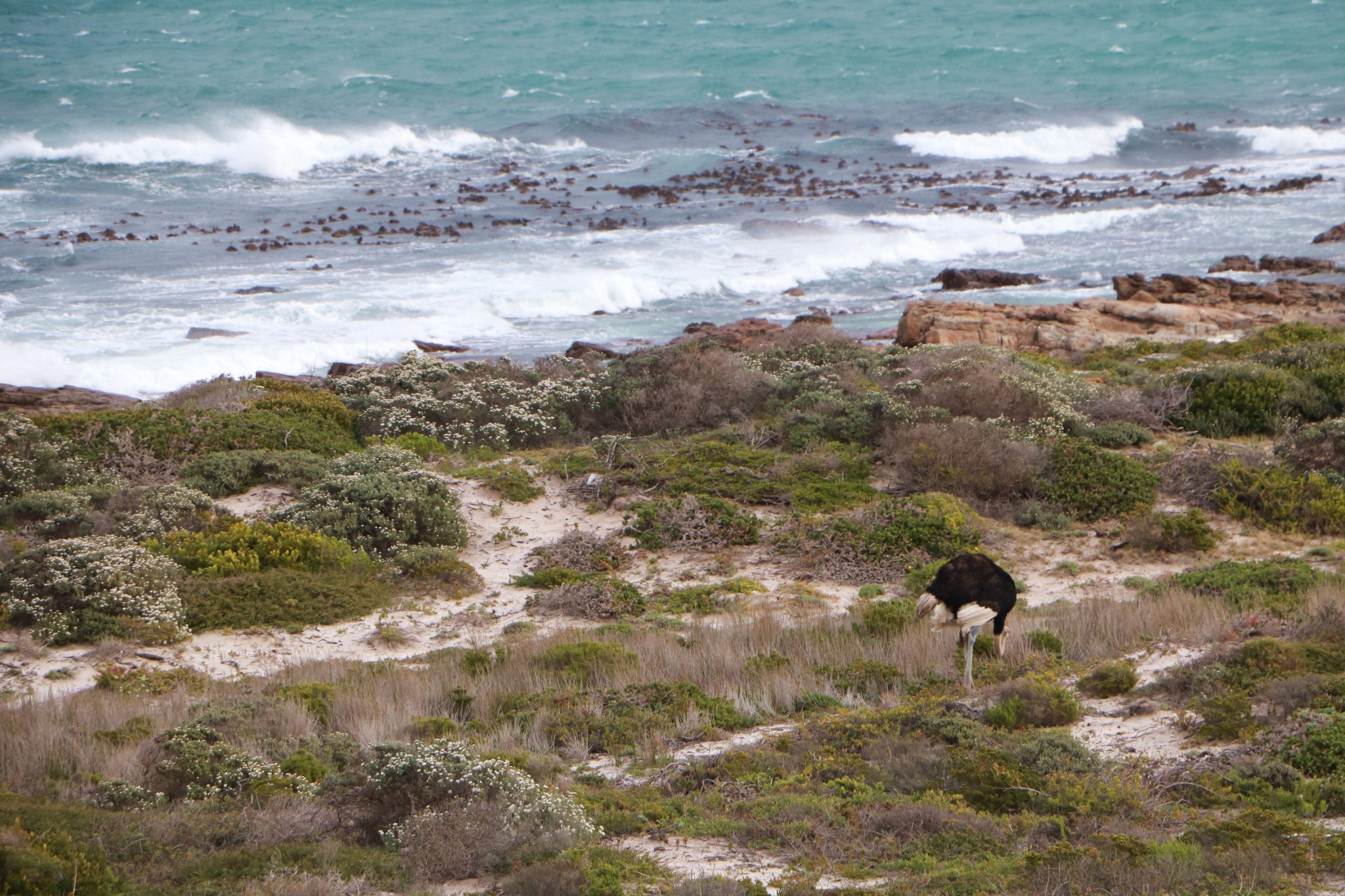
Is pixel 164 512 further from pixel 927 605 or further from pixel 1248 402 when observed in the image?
pixel 1248 402

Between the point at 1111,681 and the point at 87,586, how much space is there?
8007 millimetres

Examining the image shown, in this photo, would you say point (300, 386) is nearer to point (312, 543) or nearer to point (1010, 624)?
point (312, 543)

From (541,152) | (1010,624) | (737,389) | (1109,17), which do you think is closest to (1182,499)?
(1010,624)

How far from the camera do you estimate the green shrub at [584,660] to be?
25.7 feet

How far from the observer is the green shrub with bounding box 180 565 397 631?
9492 mm

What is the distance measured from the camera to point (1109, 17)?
235ft

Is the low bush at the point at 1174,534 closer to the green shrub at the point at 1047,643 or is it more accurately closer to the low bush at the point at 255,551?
the green shrub at the point at 1047,643

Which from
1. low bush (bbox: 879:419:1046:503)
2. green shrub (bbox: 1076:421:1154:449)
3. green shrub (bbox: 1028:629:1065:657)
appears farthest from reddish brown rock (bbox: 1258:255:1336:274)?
green shrub (bbox: 1028:629:1065:657)

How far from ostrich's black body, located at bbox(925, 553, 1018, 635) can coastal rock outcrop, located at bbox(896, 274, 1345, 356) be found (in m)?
12.6

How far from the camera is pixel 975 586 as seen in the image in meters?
7.18

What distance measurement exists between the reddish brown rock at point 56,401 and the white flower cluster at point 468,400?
144 inches

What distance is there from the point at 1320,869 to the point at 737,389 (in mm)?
10942

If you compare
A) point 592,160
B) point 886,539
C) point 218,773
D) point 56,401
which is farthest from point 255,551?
point 592,160

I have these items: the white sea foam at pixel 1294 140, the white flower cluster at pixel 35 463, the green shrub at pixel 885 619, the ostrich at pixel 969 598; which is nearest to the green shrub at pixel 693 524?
the green shrub at pixel 885 619
